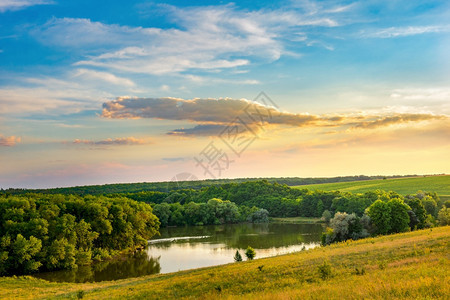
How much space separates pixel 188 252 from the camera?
6600cm

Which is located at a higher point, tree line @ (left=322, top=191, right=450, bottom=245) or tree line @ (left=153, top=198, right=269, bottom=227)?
Answer: tree line @ (left=322, top=191, right=450, bottom=245)

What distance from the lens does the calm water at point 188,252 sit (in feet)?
174

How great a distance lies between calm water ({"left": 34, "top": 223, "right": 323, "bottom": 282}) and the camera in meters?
53.2

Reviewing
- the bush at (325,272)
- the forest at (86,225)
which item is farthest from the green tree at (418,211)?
the bush at (325,272)

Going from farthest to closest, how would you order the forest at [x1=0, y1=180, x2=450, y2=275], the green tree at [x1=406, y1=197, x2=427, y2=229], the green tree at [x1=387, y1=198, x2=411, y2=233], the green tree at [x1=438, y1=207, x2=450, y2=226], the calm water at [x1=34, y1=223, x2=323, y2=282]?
1. the green tree at [x1=406, y1=197, x2=427, y2=229]
2. the green tree at [x1=387, y1=198, x2=411, y2=233]
3. the green tree at [x1=438, y1=207, x2=450, y2=226]
4. the forest at [x1=0, y1=180, x2=450, y2=275]
5. the calm water at [x1=34, y1=223, x2=323, y2=282]

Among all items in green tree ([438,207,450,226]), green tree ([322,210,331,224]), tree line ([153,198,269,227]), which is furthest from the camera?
tree line ([153,198,269,227])

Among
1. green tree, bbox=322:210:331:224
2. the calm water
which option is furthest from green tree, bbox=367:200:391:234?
green tree, bbox=322:210:331:224

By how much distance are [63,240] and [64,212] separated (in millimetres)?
9319

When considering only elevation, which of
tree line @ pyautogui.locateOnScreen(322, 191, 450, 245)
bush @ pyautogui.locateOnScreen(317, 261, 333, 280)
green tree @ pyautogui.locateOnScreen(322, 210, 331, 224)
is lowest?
green tree @ pyautogui.locateOnScreen(322, 210, 331, 224)

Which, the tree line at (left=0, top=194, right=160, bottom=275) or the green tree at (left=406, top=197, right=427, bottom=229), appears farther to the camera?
the green tree at (left=406, top=197, right=427, bottom=229)

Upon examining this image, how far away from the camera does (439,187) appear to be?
456ft

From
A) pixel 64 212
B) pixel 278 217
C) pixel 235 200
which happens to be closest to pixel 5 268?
pixel 64 212

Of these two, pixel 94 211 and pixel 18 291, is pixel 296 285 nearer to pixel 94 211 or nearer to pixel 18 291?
pixel 18 291

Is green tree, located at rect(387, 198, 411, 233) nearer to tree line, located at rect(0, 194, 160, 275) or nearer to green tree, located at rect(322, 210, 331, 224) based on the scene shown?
green tree, located at rect(322, 210, 331, 224)
